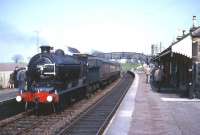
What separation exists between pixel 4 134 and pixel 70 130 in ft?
7.75

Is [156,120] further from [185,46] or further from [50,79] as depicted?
[185,46]

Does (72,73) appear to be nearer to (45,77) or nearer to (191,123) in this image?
(45,77)

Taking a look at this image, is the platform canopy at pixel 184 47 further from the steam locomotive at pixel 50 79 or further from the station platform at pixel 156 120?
the steam locomotive at pixel 50 79

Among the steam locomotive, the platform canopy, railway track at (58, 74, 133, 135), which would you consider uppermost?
the platform canopy

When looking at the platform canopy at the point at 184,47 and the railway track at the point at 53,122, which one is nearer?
the railway track at the point at 53,122

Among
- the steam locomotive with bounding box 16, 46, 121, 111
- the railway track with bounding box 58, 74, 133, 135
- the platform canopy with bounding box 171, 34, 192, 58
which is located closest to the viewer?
the railway track with bounding box 58, 74, 133, 135

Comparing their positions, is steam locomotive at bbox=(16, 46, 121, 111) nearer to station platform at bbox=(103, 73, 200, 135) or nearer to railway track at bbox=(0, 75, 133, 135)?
railway track at bbox=(0, 75, 133, 135)

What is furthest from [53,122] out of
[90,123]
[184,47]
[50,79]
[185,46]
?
[185,46]

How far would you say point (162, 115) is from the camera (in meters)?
18.6

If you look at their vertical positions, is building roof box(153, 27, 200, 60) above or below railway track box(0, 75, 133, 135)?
above

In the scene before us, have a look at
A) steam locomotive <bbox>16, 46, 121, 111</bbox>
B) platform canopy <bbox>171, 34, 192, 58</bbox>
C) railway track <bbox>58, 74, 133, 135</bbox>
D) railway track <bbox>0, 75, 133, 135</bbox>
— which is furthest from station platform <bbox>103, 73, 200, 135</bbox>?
platform canopy <bbox>171, 34, 192, 58</bbox>

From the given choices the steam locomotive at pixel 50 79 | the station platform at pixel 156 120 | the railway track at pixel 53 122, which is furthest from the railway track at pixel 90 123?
the steam locomotive at pixel 50 79

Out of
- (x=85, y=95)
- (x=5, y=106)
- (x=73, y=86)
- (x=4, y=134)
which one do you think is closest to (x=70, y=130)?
(x=4, y=134)

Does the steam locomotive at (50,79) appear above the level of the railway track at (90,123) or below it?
above
